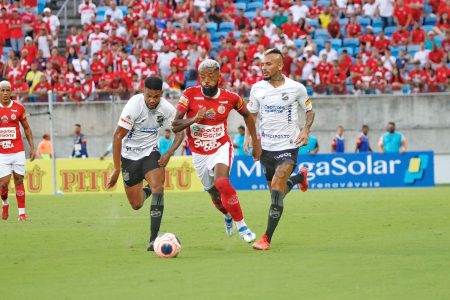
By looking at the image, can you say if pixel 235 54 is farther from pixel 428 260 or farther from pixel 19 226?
pixel 428 260

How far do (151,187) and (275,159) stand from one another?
1.61m

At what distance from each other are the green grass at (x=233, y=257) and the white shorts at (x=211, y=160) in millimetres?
891

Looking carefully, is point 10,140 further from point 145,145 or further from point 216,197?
point 216,197

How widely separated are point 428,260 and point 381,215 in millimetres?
8014

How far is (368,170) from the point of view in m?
31.2

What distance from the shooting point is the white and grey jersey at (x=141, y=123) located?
14.4 meters

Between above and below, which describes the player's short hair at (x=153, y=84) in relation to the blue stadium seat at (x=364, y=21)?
above

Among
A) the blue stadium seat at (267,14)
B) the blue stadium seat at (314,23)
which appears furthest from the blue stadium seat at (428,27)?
the blue stadium seat at (267,14)

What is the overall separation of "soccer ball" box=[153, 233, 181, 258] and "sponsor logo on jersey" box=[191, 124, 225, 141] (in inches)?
75.9

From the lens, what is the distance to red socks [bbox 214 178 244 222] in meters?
14.1

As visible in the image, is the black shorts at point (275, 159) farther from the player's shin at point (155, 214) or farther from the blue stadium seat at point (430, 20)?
the blue stadium seat at point (430, 20)

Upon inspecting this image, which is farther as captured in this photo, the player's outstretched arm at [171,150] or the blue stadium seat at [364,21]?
the blue stadium seat at [364,21]

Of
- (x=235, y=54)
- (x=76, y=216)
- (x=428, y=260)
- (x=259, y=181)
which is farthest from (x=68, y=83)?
(x=428, y=260)

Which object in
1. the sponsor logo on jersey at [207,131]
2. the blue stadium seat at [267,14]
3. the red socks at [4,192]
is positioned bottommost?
the red socks at [4,192]
